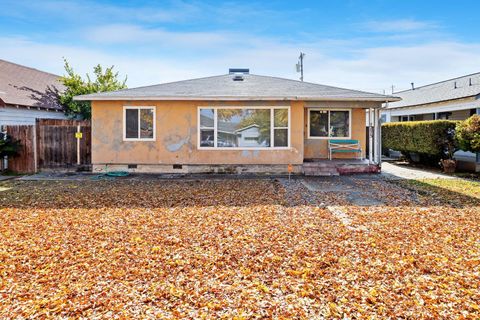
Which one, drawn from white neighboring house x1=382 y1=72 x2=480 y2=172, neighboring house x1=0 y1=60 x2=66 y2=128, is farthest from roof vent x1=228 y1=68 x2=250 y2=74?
neighboring house x1=0 y1=60 x2=66 y2=128

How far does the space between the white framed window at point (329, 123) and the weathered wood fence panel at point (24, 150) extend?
10.6 metres

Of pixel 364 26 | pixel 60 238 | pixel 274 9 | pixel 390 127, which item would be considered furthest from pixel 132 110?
pixel 390 127

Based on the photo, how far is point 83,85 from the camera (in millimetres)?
19609

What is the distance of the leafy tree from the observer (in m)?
18.5

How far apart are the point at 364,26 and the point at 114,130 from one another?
11143 millimetres

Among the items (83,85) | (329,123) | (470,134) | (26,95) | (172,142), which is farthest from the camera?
(83,85)

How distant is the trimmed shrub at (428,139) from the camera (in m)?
13.8

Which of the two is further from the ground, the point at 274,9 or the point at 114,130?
the point at 274,9

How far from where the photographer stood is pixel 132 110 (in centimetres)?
1247

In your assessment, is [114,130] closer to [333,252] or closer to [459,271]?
[333,252]

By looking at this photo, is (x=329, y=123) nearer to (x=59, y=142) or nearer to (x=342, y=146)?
(x=342, y=146)

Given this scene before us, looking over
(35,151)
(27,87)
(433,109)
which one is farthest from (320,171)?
(27,87)

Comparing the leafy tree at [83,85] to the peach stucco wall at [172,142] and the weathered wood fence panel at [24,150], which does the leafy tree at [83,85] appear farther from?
the peach stucco wall at [172,142]

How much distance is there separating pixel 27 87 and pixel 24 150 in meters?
5.85
